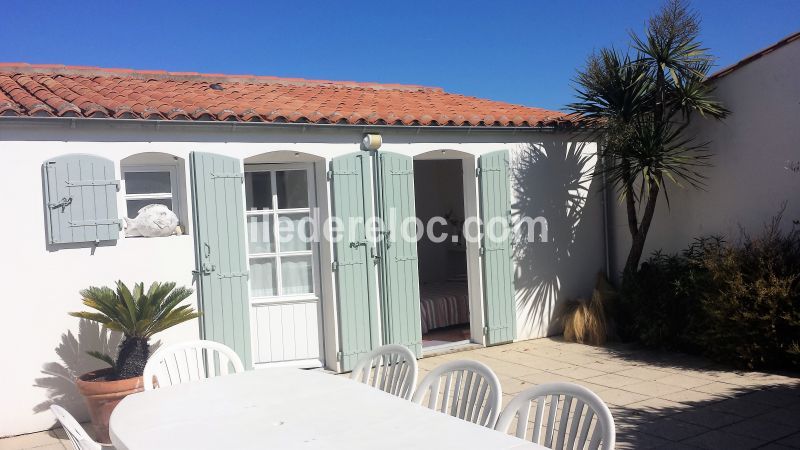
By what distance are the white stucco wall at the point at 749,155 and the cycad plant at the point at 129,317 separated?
601 centimetres

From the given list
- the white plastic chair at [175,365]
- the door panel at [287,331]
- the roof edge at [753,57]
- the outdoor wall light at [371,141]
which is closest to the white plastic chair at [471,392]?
the white plastic chair at [175,365]

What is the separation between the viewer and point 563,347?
7930 millimetres

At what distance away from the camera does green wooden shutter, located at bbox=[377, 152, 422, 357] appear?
726 centimetres

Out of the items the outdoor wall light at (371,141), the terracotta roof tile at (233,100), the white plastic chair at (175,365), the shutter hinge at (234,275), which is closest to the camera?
the white plastic chair at (175,365)

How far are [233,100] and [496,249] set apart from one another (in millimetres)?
3515

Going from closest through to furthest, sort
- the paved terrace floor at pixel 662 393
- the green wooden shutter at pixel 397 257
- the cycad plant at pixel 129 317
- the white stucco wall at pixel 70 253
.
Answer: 1. the paved terrace floor at pixel 662 393
2. the cycad plant at pixel 129 317
3. the white stucco wall at pixel 70 253
4. the green wooden shutter at pixel 397 257

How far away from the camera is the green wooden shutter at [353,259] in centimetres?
693

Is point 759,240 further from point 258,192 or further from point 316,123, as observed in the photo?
point 258,192

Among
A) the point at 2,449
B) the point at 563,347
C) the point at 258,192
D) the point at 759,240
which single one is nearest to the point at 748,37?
the point at 759,240

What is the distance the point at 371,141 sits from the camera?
7074 mm

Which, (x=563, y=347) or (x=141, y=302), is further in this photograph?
(x=563, y=347)

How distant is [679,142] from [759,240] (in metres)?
1.81

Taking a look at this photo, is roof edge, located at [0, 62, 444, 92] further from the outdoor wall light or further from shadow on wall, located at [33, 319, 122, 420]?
shadow on wall, located at [33, 319, 122, 420]

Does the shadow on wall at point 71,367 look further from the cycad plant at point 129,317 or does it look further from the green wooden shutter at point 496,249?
the green wooden shutter at point 496,249
